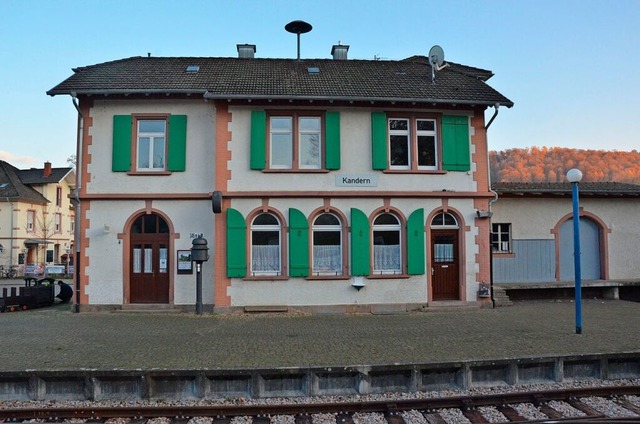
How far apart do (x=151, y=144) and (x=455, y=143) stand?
30.8ft

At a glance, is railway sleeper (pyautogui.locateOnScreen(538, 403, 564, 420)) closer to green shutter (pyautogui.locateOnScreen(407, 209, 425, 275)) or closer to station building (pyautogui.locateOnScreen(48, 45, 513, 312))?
station building (pyautogui.locateOnScreen(48, 45, 513, 312))

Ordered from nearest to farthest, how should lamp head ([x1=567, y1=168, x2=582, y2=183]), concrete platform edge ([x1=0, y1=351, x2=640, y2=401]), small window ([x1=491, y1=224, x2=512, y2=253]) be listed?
concrete platform edge ([x1=0, y1=351, x2=640, y2=401]), lamp head ([x1=567, y1=168, x2=582, y2=183]), small window ([x1=491, y1=224, x2=512, y2=253])

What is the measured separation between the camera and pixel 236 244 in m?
14.3

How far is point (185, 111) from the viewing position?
14953 mm

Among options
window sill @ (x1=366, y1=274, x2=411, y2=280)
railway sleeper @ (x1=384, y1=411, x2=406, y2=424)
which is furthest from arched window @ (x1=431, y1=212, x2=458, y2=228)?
railway sleeper @ (x1=384, y1=411, x2=406, y2=424)

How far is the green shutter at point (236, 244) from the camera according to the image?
46.7 feet

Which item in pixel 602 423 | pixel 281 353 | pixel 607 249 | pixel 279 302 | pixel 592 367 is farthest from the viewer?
pixel 607 249

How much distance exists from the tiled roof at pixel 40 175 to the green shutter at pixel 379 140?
3876 cm

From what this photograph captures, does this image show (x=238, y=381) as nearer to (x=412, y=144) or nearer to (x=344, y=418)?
(x=344, y=418)

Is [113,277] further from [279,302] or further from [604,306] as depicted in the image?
[604,306]

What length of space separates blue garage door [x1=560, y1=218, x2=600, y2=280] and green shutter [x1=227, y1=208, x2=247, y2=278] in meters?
11.5

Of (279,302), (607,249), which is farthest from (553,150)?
(279,302)

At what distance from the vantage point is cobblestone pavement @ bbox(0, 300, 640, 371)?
862 cm

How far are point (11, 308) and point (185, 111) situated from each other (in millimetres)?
8176
